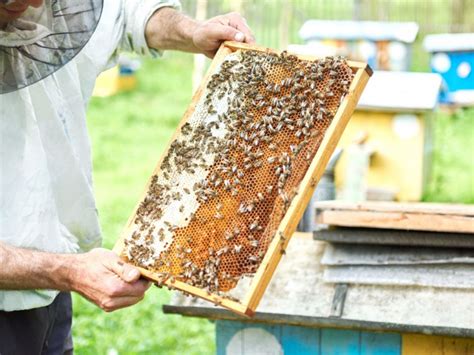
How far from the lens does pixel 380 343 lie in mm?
3766

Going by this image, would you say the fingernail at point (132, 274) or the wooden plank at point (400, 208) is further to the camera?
the wooden plank at point (400, 208)

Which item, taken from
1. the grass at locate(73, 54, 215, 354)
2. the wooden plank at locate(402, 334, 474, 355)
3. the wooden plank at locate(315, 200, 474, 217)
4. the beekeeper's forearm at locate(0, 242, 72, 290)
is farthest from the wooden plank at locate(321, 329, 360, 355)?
the grass at locate(73, 54, 215, 354)

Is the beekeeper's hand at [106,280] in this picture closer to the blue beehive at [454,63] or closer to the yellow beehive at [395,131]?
the yellow beehive at [395,131]

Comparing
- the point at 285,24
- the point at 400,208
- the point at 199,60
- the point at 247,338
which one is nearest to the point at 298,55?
the point at 400,208

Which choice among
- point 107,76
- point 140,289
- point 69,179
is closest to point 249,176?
point 140,289

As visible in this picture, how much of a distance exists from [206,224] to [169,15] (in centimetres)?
115

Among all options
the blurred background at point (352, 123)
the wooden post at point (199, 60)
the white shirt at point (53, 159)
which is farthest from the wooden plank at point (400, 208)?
the wooden post at point (199, 60)

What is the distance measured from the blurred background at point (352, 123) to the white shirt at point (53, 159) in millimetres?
2492

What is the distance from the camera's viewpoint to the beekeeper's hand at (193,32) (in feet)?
11.5

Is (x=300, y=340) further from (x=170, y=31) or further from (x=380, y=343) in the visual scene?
(x=170, y=31)

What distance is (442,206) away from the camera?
376 centimetres

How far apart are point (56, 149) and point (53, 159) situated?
40 mm

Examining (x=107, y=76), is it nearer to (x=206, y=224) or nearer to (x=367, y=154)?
(x=367, y=154)

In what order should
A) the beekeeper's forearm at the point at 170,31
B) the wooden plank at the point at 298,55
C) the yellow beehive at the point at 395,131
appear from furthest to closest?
the yellow beehive at the point at 395,131
the beekeeper's forearm at the point at 170,31
the wooden plank at the point at 298,55
